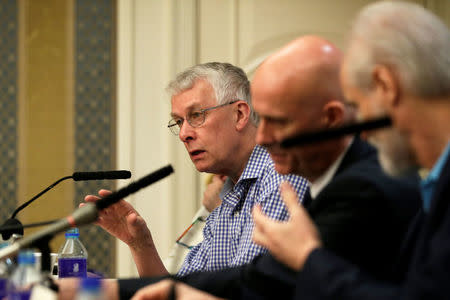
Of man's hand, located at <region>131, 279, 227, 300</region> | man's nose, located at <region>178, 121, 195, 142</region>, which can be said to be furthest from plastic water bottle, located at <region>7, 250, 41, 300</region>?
man's nose, located at <region>178, 121, 195, 142</region>

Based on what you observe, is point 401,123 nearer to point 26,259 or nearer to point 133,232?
point 26,259

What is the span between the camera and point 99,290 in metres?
0.79

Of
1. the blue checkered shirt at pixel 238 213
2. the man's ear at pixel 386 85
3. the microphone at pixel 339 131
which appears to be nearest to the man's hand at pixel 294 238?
the microphone at pixel 339 131

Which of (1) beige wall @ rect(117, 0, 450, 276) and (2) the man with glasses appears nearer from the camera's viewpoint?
(2) the man with glasses

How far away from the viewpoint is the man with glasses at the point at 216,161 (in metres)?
1.95

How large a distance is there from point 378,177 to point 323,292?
0.33 metres

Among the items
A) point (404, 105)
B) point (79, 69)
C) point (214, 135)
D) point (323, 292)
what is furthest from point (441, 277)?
point (79, 69)

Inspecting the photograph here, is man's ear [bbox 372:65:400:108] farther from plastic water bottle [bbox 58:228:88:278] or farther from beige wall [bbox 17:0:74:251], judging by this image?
beige wall [bbox 17:0:74:251]

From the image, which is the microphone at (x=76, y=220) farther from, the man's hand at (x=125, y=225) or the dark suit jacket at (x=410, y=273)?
→ the man's hand at (x=125, y=225)

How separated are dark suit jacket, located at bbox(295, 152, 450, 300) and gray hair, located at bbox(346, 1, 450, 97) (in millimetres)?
155

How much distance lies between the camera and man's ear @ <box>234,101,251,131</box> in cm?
233

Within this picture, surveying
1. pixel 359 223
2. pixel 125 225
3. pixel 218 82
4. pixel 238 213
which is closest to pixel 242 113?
pixel 218 82

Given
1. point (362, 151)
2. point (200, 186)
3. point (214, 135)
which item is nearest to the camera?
point (362, 151)

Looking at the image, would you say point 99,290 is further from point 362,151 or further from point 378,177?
point 362,151
